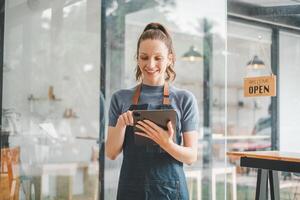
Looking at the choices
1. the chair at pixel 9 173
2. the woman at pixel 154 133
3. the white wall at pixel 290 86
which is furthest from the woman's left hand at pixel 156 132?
the chair at pixel 9 173

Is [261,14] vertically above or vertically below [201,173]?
above

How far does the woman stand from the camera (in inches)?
72.4

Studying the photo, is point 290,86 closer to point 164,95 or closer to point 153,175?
point 164,95

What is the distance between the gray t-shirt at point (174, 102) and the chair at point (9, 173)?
2254mm

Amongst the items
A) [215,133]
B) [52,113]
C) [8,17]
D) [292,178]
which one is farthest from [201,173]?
[8,17]

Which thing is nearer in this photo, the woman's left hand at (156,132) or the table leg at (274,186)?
the woman's left hand at (156,132)

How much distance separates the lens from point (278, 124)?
3393 mm

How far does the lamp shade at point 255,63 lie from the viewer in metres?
3.32

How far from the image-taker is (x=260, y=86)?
3.08 metres

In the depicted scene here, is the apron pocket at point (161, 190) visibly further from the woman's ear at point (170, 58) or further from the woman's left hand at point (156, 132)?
the woman's ear at point (170, 58)

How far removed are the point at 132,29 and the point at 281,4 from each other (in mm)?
1409

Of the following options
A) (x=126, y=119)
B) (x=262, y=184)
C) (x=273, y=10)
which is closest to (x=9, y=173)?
(x=262, y=184)

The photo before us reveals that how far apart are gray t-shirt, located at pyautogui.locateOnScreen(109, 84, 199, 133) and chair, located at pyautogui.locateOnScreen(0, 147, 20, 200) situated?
225 centimetres

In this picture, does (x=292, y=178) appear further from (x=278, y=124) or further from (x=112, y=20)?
(x=112, y=20)
